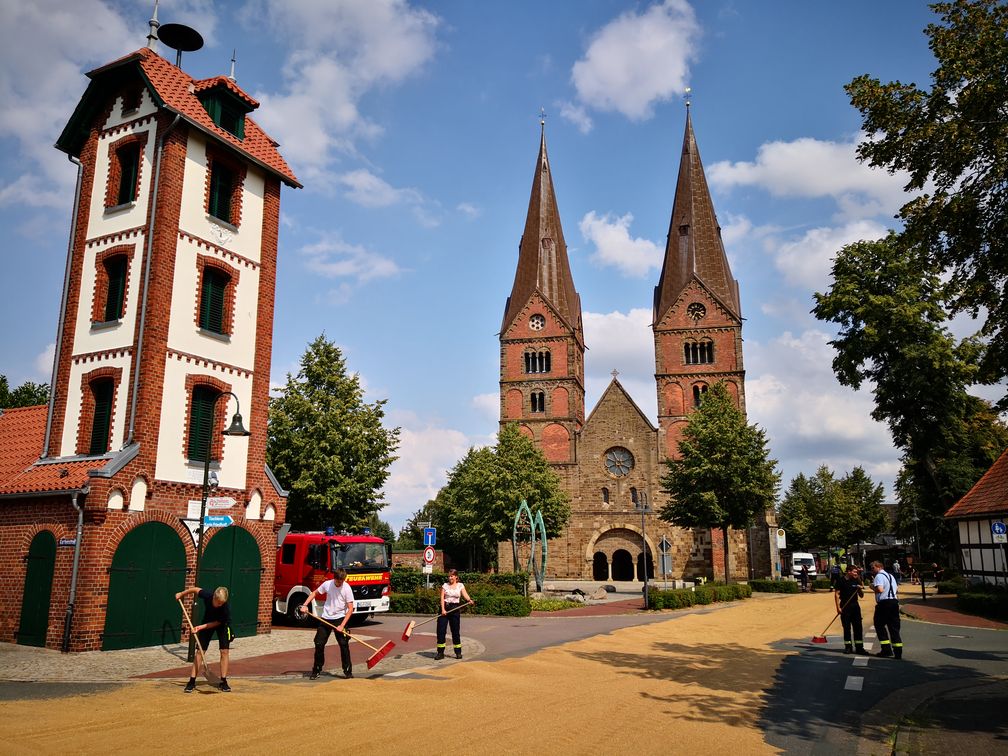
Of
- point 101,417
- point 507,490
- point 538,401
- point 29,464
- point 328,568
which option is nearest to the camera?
point 101,417

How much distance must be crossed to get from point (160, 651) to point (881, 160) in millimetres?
16182

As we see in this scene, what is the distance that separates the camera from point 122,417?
15.5 m

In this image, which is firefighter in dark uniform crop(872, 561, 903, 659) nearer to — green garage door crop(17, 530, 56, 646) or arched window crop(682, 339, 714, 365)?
green garage door crop(17, 530, 56, 646)

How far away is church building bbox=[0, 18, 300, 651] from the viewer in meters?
14.5

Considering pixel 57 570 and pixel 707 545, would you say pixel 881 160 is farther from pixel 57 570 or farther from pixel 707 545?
pixel 707 545

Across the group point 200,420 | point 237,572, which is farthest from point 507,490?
point 200,420

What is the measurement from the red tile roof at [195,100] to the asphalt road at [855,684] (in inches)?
649

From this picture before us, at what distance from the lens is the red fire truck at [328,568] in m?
19.7

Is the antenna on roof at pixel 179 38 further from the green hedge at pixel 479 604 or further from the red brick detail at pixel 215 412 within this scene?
the green hedge at pixel 479 604

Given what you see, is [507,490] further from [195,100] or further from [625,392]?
[195,100]

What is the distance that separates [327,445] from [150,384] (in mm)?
13630

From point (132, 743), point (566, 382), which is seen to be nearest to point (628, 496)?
point (566, 382)

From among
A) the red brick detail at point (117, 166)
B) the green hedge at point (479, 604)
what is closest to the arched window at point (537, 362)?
the green hedge at point (479, 604)

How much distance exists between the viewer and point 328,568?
770 inches
